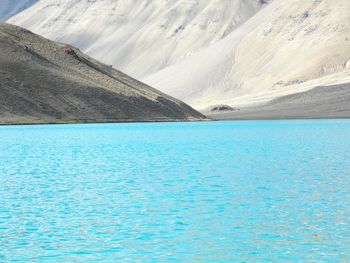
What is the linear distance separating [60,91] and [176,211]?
462ft

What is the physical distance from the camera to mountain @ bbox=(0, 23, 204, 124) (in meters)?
155

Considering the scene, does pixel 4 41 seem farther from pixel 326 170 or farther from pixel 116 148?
pixel 326 170

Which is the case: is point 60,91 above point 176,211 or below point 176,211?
above

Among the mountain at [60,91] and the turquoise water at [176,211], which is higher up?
the mountain at [60,91]

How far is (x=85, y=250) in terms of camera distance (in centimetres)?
2194

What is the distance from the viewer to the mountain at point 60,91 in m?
155

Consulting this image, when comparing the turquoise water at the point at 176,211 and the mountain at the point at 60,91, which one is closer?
the turquoise water at the point at 176,211

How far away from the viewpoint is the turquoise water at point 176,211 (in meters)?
21.6

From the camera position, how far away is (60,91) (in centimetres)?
16588

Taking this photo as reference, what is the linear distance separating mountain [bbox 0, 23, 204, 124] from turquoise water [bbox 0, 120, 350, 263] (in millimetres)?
106709

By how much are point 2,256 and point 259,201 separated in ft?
42.4

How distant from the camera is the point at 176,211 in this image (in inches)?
1119

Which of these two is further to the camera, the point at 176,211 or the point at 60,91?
the point at 60,91

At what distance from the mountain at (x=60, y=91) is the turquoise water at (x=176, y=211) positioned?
4201 inches
